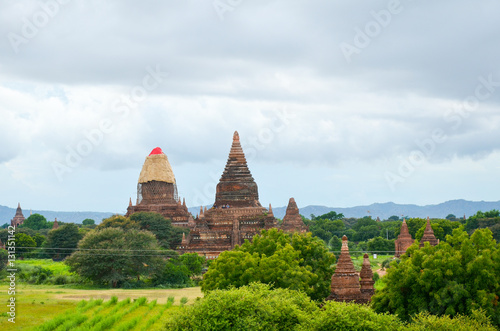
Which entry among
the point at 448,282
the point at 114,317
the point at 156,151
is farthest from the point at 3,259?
the point at 448,282

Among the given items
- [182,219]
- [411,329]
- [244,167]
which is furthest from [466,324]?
[182,219]

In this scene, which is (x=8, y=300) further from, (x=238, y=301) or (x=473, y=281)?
(x=473, y=281)

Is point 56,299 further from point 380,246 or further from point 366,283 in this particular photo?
point 380,246

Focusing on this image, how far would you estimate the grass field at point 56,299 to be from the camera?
161ft

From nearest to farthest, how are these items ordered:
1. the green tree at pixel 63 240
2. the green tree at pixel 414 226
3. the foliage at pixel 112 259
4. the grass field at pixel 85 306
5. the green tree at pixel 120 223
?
1. the grass field at pixel 85 306
2. the foliage at pixel 112 259
3. the green tree at pixel 120 223
4. the green tree at pixel 63 240
5. the green tree at pixel 414 226

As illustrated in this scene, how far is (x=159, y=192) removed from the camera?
113000 millimetres

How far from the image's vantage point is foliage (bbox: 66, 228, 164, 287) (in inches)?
2751

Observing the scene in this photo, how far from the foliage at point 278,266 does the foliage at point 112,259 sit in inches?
754

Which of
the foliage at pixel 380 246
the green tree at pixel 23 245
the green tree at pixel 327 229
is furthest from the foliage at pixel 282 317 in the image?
the green tree at pixel 327 229

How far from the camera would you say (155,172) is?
11344cm

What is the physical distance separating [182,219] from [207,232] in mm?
25635

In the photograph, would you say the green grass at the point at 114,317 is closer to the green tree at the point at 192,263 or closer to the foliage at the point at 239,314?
the foliage at the point at 239,314

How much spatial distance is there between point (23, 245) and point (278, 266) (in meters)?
65.4

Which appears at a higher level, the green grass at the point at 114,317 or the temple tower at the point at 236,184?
the temple tower at the point at 236,184
